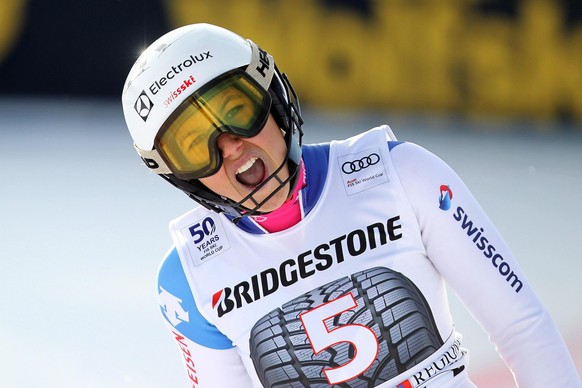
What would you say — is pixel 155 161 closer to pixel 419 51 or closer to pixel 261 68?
pixel 261 68

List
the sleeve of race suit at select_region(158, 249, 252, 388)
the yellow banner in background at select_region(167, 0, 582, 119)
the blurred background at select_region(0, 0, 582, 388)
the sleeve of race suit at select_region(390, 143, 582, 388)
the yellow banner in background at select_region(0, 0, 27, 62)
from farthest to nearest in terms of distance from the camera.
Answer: the yellow banner in background at select_region(0, 0, 27, 62) → the yellow banner in background at select_region(167, 0, 582, 119) → the blurred background at select_region(0, 0, 582, 388) → the sleeve of race suit at select_region(158, 249, 252, 388) → the sleeve of race suit at select_region(390, 143, 582, 388)

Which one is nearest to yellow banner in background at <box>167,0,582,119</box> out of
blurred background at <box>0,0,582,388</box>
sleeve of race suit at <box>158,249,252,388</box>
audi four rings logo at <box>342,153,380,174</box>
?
blurred background at <box>0,0,582,388</box>

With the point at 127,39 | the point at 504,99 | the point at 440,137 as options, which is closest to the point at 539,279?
the point at 440,137

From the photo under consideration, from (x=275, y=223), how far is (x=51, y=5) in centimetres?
513

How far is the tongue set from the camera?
82.7 inches

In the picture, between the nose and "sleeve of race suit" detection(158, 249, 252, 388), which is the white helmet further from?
"sleeve of race suit" detection(158, 249, 252, 388)

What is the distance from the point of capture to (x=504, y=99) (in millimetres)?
6688

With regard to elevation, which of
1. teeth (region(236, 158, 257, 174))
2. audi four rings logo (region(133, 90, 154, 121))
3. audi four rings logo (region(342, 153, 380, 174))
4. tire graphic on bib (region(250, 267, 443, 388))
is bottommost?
tire graphic on bib (region(250, 267, 443, 388))

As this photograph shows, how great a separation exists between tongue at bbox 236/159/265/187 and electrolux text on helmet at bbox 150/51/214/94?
0.23 meters

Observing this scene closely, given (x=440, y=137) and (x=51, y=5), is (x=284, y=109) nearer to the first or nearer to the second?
(x=440, y=137)

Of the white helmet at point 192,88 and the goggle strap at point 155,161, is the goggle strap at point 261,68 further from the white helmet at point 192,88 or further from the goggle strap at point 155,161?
the goggle strap at point 155,161

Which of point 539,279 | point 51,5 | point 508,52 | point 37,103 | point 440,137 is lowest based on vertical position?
point 539,279

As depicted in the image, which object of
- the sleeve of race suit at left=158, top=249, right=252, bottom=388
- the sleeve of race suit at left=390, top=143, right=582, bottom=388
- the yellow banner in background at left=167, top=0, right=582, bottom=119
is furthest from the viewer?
the yellow banner in background at left=167, top=0, right=582, bottom=119

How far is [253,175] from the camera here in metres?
2.10
